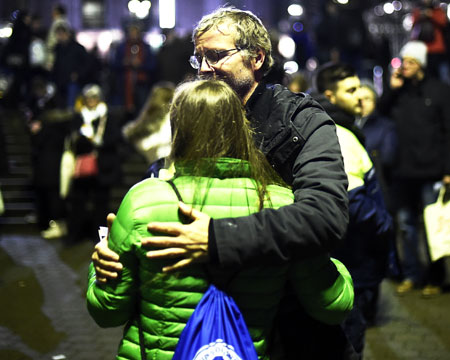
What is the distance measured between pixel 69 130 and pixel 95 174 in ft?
4.23

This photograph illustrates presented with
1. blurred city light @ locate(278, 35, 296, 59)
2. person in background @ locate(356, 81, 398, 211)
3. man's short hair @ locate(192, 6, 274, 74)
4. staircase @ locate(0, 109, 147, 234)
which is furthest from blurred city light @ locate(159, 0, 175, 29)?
man's short hair @ locate(192, 6, 274, 74)

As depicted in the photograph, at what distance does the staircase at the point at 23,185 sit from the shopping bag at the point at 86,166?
1.37m

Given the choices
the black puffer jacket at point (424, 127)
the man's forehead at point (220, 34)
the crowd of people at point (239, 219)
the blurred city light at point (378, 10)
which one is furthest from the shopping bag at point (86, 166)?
the blurred city light at point (378, 10)

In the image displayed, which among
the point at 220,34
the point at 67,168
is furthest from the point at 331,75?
the point at 67,168

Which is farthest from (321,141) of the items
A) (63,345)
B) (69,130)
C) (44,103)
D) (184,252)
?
(44,103)

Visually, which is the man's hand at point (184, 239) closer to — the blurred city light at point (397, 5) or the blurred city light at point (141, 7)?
the blurred city light at point (397, 5)

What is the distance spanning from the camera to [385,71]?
15.4 m

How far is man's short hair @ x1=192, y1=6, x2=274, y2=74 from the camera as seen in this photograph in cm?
303

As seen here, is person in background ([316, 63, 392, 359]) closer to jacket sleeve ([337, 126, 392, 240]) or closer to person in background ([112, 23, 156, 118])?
jacket sleeve ([337, 126, 392, 240])

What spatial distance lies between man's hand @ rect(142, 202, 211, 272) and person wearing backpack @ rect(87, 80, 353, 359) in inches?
1.4

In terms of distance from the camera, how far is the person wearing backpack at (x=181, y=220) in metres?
2.43

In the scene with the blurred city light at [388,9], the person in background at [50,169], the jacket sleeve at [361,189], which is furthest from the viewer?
the blurred city light at [388,9]

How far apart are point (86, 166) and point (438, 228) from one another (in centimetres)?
543

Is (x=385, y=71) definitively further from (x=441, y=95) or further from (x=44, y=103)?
(x=441, y=95)
